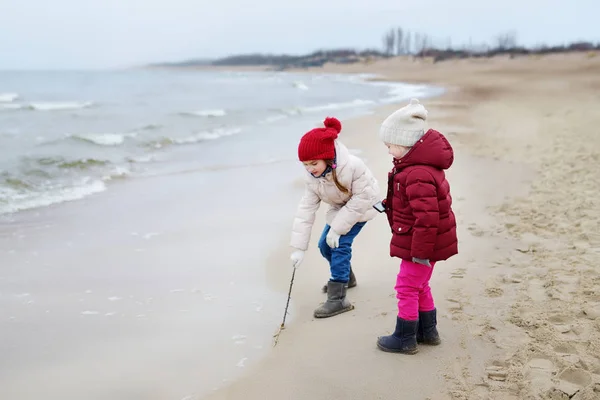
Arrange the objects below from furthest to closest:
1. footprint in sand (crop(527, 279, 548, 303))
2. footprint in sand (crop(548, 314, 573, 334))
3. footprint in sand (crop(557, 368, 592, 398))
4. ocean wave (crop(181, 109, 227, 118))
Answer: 1. ocean wave (crop(181, 109, 227, 118))
2. footprint in sand (crop(527, 279, 548, 303))
3. footprint in sand (crop(548, 314, 573, 334))
4. footprint in sand (crop(557, 368, 592, 398))

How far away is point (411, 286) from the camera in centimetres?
283

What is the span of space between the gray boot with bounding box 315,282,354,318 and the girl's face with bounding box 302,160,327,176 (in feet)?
2.61

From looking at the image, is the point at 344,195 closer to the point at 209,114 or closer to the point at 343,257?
the point at 343,257

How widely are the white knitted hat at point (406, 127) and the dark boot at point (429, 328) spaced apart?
99cm

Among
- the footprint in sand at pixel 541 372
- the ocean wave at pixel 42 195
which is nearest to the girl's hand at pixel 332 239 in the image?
the footprint in sand at pixel 541 372

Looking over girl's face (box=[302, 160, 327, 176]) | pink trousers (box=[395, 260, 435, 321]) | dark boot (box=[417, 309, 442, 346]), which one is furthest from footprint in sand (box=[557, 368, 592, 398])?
girl's face (box=[302, 160, 327, 176])

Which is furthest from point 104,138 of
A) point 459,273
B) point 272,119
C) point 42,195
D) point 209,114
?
point 459,273

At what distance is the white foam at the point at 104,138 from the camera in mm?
12488

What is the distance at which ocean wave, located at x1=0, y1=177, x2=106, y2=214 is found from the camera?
6.67 meters

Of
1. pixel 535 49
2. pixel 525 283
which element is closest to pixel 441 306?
pixel 525 283

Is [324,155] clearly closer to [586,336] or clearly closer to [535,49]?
[586,336]

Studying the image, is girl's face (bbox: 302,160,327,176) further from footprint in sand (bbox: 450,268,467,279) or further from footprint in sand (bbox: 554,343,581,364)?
footprint in sand (bbox: 554,343,581,364)

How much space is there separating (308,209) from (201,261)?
1459 millimetres

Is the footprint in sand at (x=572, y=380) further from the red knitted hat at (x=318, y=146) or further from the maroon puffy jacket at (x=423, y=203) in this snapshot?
the red knitted hat at (x=318, y=146)
